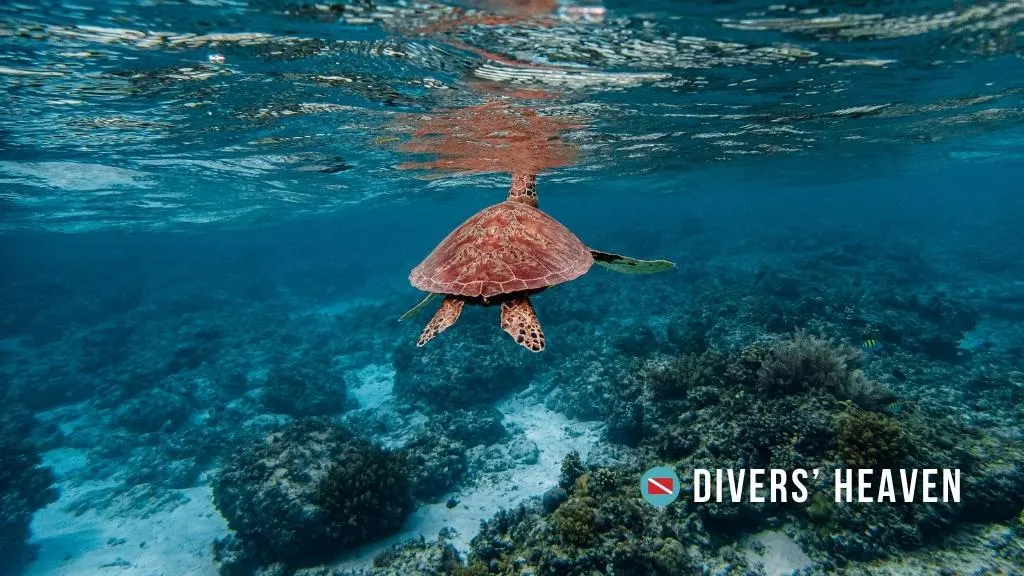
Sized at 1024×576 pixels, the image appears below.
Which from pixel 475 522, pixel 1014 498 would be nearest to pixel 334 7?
pixel 475 522

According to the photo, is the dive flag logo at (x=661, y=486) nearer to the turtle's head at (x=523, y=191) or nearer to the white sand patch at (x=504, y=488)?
the white sand patch at (x=504, y=488)

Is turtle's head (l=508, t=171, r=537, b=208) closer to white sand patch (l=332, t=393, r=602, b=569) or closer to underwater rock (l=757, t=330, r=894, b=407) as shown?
underwater rock (l=757, t=330, r=894, b=407)

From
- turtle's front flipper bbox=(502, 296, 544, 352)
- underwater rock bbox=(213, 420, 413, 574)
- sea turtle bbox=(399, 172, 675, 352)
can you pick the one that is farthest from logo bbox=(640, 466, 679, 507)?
underwater rock bbox=(213, 420, 413, 574)

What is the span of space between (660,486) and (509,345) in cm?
1043

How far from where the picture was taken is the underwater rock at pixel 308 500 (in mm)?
8727

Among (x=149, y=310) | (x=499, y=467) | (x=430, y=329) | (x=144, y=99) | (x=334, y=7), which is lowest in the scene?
(x=149, y=310)

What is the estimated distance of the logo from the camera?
24.5 ft

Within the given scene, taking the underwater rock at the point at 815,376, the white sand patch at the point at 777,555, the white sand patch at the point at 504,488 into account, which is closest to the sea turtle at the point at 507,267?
the underwater rock at the point at 815,376

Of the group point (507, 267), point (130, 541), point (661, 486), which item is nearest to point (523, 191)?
point (507, 267)

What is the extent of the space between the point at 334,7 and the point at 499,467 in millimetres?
10745

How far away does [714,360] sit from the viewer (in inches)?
419

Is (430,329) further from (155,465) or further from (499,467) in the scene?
(155,465)

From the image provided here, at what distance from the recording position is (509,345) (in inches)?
696

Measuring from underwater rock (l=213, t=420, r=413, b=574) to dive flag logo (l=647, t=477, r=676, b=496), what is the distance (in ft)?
17.3
